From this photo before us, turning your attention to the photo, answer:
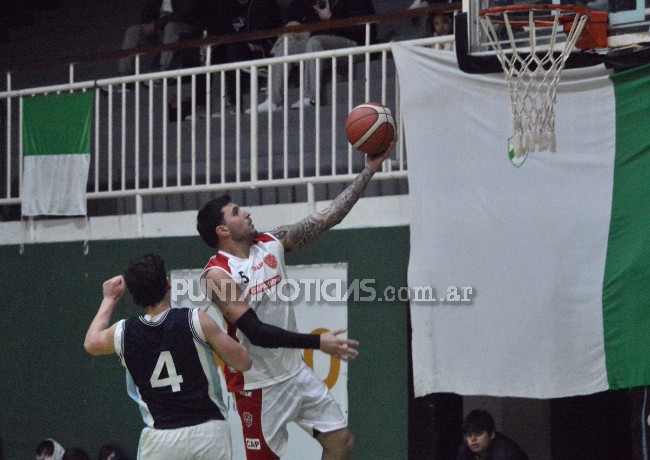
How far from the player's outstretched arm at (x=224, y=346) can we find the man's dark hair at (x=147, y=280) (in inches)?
10.9

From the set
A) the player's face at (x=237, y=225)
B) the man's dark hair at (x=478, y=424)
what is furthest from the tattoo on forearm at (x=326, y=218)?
the man's dark hair at (x=478, y=424)

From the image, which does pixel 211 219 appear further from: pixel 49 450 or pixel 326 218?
pixel 49 450

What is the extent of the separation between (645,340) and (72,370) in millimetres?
5972

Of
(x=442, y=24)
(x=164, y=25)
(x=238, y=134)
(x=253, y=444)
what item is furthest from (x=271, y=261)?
(x=164, y=25)

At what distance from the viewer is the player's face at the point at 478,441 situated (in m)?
10.2

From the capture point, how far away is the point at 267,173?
1135cm

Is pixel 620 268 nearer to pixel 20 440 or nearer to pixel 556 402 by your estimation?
pixel 556 402

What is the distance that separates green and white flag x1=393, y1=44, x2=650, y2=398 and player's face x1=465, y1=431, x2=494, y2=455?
101 centimetres

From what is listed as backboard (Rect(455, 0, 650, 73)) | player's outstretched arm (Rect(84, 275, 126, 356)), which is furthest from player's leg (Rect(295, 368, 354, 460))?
backboard (Rect(455, 0, 650, 73))

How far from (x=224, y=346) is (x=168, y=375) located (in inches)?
15.5

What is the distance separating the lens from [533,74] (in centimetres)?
864

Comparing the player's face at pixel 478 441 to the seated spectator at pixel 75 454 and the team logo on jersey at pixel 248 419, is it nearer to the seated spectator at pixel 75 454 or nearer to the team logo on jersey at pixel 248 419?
the team logo on jersey at pixel 248 419

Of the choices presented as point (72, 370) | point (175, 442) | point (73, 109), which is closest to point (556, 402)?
point (72, 370)

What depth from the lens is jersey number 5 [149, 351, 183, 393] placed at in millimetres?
6641
